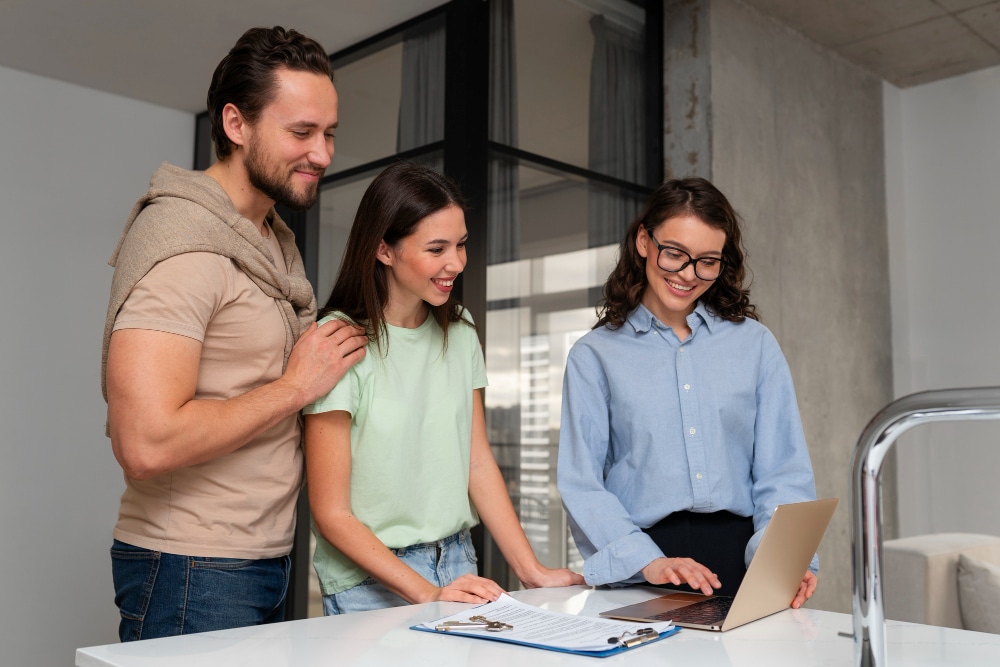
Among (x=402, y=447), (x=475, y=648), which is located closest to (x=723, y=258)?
(x=402, y=447)

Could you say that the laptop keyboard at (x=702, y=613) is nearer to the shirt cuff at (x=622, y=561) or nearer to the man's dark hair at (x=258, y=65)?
the shirt cuff at (x=622, y=561)

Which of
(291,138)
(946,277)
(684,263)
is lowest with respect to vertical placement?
(684,263)

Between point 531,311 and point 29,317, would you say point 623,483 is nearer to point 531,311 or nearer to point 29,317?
point 531,311

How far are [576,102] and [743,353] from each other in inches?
83.4

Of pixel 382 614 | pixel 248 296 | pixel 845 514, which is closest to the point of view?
pixel 382 614

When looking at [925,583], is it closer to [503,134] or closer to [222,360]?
[503,134]

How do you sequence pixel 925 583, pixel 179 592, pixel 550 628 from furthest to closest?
pixel 925 583 → pixel 179 592 → pixel 550 628

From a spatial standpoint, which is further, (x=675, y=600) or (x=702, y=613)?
(x=675, y=600)

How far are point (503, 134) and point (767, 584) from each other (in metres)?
2.47

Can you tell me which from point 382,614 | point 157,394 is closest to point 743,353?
point 382,614

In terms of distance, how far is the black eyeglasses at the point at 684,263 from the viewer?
1952 mm

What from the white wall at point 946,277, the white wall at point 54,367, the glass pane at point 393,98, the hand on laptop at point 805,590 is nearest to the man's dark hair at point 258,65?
A: the hand on laptop at point 805,590

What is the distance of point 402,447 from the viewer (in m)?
1.69

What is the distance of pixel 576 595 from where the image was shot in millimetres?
1601
